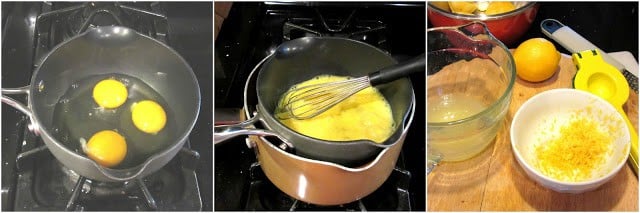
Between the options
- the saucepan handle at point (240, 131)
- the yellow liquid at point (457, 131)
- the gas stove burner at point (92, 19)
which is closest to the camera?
the saucepan handle at point (240, 131)

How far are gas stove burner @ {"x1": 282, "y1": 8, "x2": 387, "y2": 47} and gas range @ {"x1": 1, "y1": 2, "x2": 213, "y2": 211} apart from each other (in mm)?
112

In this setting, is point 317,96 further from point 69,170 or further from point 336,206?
point 69,170

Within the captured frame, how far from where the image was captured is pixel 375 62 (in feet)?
2.41

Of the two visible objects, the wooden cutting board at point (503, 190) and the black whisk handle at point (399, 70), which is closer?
the black whisk handle at point (399, 70)

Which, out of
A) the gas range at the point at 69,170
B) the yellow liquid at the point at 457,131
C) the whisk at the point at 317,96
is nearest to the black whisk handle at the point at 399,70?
the whisk at the point at 317,96

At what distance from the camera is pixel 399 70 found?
66 centimetres

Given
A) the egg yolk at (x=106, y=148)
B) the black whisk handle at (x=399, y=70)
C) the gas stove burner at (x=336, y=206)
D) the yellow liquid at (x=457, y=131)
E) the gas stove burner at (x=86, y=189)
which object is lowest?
the gas stove burner at (x=336, y=206)

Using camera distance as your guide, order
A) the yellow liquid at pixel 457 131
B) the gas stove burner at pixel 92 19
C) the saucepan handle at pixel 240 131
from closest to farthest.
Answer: the saucepan handle at pixel 240 131 → the yellow liquid at pixel 457 131 → the gas stove burner at pixel 92 19

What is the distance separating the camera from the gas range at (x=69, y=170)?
A: 2.41 feet

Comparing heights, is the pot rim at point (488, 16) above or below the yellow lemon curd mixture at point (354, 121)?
above

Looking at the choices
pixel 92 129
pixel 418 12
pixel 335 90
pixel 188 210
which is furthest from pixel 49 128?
pixel 418 12

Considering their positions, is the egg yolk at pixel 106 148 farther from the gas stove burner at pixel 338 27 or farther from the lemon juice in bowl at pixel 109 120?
the gas stove burner at pixel 338 27

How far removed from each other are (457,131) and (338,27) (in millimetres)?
227

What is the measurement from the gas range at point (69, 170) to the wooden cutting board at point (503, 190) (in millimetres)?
264
